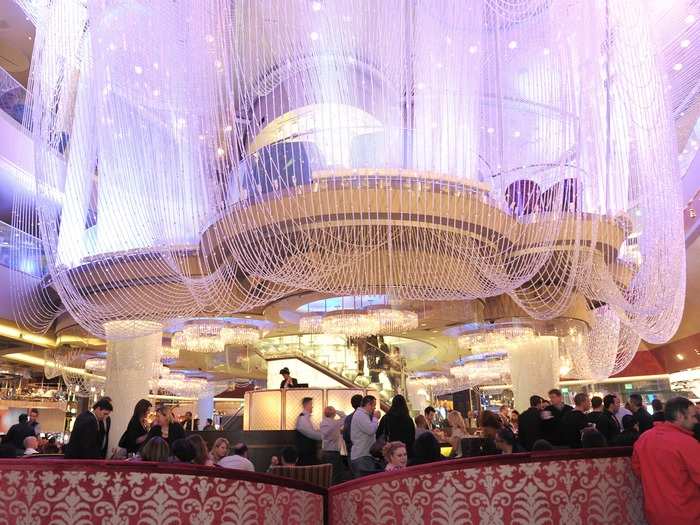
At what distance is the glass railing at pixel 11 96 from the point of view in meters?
13.6

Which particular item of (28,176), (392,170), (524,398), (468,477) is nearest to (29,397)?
(28,176)

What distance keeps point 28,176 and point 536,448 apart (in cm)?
1352

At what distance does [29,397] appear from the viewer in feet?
70.1

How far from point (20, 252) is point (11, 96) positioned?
3765 mm

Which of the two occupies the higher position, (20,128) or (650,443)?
(20,128)

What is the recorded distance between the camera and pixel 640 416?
603 centimetres

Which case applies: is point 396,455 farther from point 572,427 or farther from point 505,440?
point 572,427

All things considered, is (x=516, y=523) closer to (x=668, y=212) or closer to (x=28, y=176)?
(x=668, y=212)

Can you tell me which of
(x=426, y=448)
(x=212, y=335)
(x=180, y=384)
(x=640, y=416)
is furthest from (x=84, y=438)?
(x=180, y=384)

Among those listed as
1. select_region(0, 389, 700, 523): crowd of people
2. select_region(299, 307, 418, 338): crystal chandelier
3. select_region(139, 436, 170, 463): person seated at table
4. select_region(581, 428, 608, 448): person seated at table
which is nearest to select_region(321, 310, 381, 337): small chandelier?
select_region(299, 307, 418, 338): crystal chandelier

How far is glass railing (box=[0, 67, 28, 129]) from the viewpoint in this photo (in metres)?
13.6

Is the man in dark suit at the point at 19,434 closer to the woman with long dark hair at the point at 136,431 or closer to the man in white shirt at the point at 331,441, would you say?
the woman with long dark hair at the point at 136,431

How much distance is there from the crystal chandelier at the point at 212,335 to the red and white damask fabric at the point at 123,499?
8.86 meters

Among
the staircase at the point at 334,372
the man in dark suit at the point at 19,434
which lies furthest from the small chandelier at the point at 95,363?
the man in dark suit at the point at 19,434
